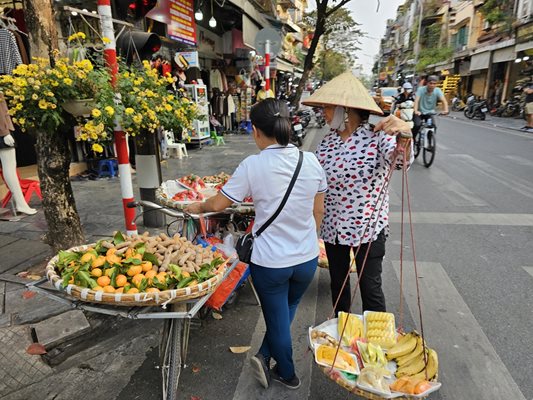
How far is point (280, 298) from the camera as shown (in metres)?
2.13

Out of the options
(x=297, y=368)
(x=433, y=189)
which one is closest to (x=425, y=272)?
(x=297, y=368)

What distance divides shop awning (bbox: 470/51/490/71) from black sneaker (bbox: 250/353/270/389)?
2870 centimetres

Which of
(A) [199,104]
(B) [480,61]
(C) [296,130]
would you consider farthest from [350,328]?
(B) [480,61]

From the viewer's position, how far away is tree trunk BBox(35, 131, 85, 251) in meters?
3.42

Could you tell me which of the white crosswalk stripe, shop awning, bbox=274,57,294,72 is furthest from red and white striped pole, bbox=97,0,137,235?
shop awning, bbox=274,57,294,72

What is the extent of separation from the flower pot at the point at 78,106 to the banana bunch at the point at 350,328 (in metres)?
2.35

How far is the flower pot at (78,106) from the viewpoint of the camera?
9.44 ft

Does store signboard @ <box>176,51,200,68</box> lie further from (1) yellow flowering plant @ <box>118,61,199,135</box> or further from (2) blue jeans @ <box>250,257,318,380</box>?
(2) blue jeans @ <box>250,257,318,380</box>

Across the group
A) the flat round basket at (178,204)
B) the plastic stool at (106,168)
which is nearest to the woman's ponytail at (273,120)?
the flat round basket at (178,204)

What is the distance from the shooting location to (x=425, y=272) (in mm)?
3889

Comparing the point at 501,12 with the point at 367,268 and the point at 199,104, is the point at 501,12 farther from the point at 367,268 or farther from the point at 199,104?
the point at 367,268

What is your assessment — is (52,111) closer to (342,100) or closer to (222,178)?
(222,178)

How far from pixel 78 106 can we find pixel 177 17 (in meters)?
6.05

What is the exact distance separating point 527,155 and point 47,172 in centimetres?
1080
